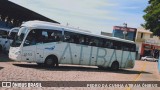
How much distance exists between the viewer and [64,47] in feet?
84.1

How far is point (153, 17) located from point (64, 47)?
39.0m

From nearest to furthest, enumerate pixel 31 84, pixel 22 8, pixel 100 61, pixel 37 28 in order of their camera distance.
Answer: pixel 31 84
pixel 37 28
pixel 100 61
pixel 22 8

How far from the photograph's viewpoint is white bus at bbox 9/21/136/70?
23.1m

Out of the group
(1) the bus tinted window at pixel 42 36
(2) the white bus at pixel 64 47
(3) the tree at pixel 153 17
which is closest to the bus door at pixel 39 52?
(2) the white bus at pixel 64 47

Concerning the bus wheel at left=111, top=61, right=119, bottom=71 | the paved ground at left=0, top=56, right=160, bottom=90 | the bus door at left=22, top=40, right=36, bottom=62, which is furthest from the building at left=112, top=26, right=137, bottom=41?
the bus door at left=22, top=40, right=36, bottom=62

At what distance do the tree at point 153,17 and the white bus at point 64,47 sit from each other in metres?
29.9

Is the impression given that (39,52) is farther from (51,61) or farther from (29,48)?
(51,61)

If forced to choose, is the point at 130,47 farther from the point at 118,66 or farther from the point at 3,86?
the point at 3,86

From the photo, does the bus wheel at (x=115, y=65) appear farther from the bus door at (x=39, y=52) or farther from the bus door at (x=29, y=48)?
the bus door at (x=29, y=48)

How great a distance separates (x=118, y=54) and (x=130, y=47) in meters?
2.02

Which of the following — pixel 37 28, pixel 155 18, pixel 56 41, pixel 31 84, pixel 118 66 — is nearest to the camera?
pixel 31 84

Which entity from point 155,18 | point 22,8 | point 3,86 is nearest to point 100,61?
point 22,8

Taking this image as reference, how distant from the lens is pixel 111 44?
30328 millimetres

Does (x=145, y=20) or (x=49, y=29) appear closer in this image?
(x=49, y=29)
